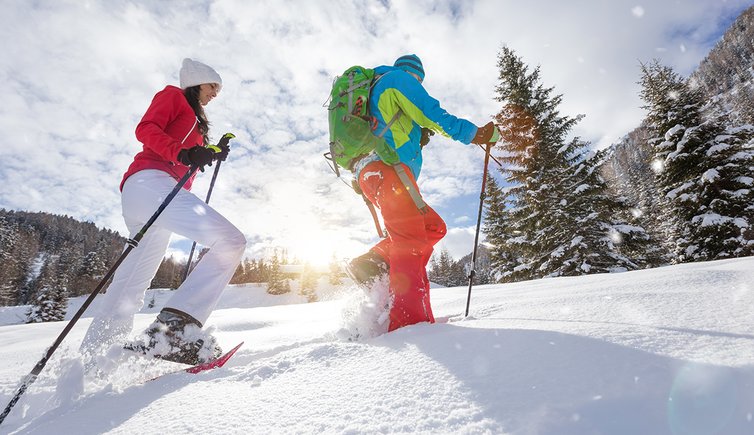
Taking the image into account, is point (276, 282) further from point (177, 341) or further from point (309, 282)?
point (177, 341)

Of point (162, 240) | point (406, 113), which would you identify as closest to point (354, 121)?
point (406, 113)

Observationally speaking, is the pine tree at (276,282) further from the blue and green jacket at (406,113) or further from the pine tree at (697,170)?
the blue and green jacket at (406,113)

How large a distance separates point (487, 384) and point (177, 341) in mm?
1858

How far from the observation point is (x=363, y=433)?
0.95 m

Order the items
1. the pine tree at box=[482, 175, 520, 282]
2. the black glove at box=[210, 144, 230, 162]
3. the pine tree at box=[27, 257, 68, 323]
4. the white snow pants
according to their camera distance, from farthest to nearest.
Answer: the pine tree at box=[27, 257, 68, 323] → the pine tree at box=[482, 175, 520, 282] → the black glove at box=[210, 144, 230, 162] → the white snow pants

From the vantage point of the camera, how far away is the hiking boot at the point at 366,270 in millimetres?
2828

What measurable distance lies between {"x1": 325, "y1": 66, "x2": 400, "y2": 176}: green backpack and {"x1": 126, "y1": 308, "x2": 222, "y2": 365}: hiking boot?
168cm

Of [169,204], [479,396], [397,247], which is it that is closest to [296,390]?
[479,396]

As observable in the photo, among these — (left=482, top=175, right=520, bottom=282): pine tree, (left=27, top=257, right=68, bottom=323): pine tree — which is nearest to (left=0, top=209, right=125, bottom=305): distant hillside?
(left=27, top=257, right=68, bottom=323): pine tree

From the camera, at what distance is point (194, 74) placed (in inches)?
112

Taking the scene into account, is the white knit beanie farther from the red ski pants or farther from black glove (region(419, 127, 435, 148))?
black glove (region(419, 127, 435, 148))

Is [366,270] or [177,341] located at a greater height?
[366,270]

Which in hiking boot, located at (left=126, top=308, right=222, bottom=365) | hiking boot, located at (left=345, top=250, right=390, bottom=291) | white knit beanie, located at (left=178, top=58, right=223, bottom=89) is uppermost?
white knit beanie, located at (left=178, top=58, right=223, bottom=89)

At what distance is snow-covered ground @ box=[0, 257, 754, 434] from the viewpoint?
87 centimetres
